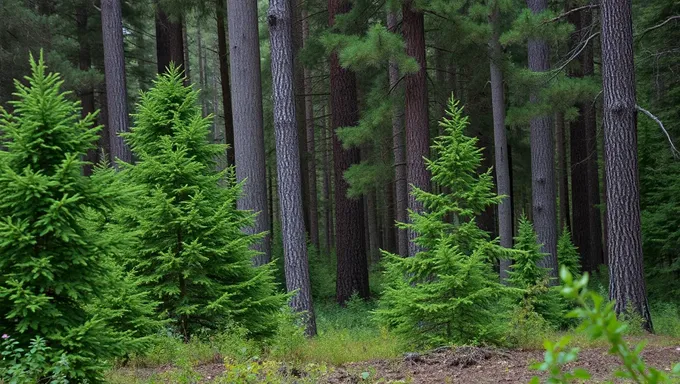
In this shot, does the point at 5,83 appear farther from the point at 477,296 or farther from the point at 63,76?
the point at 477,296

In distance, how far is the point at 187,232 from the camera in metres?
8.39

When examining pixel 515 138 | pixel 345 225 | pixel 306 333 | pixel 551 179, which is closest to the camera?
pixel 306 333

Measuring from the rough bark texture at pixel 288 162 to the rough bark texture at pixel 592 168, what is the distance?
1277 cm

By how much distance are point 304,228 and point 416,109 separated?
3107 millimetres

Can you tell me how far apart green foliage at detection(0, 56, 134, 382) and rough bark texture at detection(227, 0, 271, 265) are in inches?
252

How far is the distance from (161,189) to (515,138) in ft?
51.7

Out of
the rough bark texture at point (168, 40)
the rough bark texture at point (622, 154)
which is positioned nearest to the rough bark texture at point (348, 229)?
the rough bark texture at point (168, 40)

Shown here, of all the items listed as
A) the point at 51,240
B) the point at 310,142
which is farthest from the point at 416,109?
the point at 310,142

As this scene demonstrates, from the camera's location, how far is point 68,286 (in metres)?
Answer: 5.35

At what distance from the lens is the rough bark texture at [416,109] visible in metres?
12.1

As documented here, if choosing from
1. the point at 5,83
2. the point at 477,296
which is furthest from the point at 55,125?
the point at 5,83

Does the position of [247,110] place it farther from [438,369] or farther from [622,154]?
[438,369]

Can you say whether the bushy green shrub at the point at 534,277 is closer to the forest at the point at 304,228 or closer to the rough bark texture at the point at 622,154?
the forest at the point at 304,228

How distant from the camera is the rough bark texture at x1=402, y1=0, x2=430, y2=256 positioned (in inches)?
477
